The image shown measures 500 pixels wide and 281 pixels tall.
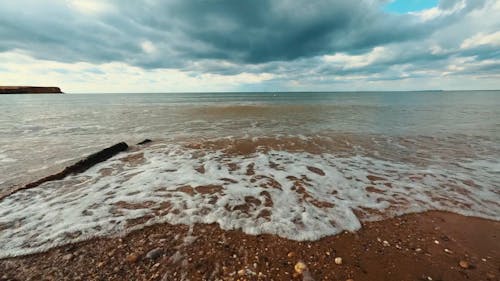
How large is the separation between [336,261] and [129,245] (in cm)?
321

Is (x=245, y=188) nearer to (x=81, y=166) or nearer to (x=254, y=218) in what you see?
(x=254, y=218)

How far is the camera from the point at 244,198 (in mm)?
5160

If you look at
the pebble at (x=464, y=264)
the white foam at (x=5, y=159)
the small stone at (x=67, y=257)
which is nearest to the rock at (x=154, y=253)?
the small stone at (x=67, y=257)

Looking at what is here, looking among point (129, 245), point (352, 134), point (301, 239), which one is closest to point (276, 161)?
point (301, 239)

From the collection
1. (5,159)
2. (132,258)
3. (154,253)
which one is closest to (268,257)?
(154,253)

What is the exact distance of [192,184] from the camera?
6020 mm

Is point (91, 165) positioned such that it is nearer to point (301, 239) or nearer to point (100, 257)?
Answer: point (100, 257)

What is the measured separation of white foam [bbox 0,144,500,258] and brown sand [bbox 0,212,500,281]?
30cm

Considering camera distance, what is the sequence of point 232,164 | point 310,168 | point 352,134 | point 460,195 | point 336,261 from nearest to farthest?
point 336,261 < point 460,195 < point 310,168 < point 232,164 < point 352,134

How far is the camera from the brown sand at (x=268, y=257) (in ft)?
9.36

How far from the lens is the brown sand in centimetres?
285

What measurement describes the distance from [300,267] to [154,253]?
217 cm

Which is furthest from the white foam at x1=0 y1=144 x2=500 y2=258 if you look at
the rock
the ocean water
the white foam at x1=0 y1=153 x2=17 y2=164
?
the white foam at x1=0 y1=153 x2=17 y2=164

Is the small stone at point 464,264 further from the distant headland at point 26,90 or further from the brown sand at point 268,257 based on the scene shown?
the distant headland at point 26,90
